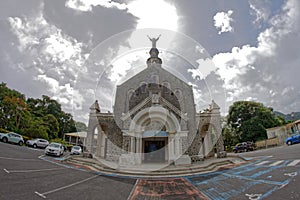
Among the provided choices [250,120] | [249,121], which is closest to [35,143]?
[249,121]

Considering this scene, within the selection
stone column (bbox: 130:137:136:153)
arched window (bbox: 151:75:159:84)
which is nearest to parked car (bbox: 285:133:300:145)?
arched window (bbox: 151:75:159:84)

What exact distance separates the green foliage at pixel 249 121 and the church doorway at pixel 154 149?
949 inches

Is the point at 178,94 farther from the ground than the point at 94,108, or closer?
farther from the ground

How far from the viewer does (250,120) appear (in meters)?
33.6

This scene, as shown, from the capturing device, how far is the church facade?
14992 millimetres

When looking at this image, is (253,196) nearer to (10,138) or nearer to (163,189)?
(163,189)

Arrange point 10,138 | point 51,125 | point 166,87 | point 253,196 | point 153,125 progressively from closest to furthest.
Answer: point 253,196
point 153,125
point 166,87
point 10,138
point 51,125

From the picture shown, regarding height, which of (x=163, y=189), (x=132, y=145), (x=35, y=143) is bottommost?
(x=163, y=189)

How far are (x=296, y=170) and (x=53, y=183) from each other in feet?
39.2

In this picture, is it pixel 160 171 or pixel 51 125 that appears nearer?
pixel 160 171

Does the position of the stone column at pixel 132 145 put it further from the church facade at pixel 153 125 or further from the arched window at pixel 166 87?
the arched window at pixel 166 87

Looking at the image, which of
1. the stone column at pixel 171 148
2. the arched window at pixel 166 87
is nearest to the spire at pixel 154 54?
the arched window at pixel 166 87

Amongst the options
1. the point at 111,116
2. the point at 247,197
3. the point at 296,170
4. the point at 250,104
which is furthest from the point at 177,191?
the point at 250,104

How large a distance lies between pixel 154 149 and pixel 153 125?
2501 millimetres
